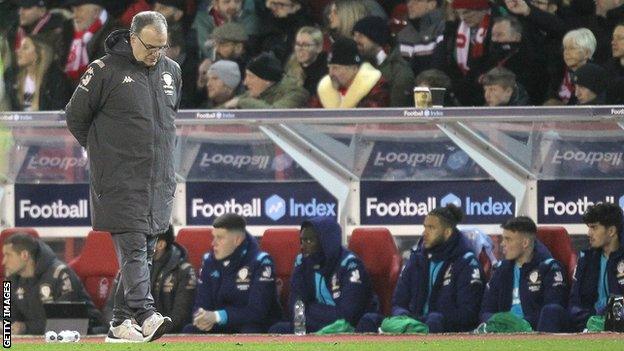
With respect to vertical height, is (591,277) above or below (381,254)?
below

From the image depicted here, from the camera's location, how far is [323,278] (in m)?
11.5

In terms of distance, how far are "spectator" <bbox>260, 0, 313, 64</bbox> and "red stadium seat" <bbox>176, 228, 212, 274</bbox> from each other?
8.28ft

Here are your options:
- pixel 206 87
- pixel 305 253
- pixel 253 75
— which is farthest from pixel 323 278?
pixel 206 87

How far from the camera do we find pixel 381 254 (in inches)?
456

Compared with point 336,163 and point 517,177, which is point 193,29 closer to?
point 336,163

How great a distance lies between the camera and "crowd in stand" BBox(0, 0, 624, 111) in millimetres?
12633

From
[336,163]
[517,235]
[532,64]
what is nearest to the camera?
[517,235]

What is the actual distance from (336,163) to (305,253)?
0.78 meters

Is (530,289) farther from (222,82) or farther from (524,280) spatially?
(222,82)

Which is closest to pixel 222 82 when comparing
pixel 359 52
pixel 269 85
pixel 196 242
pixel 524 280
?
pixel 269 85

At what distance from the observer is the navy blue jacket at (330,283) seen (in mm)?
11273

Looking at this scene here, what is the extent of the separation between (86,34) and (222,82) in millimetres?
2116

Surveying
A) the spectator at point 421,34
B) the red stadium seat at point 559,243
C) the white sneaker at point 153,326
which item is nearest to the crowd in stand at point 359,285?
the red stadium seat at point 559,243

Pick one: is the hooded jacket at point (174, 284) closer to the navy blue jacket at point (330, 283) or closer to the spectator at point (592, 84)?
the navy blue jacket at point (330, 283)
